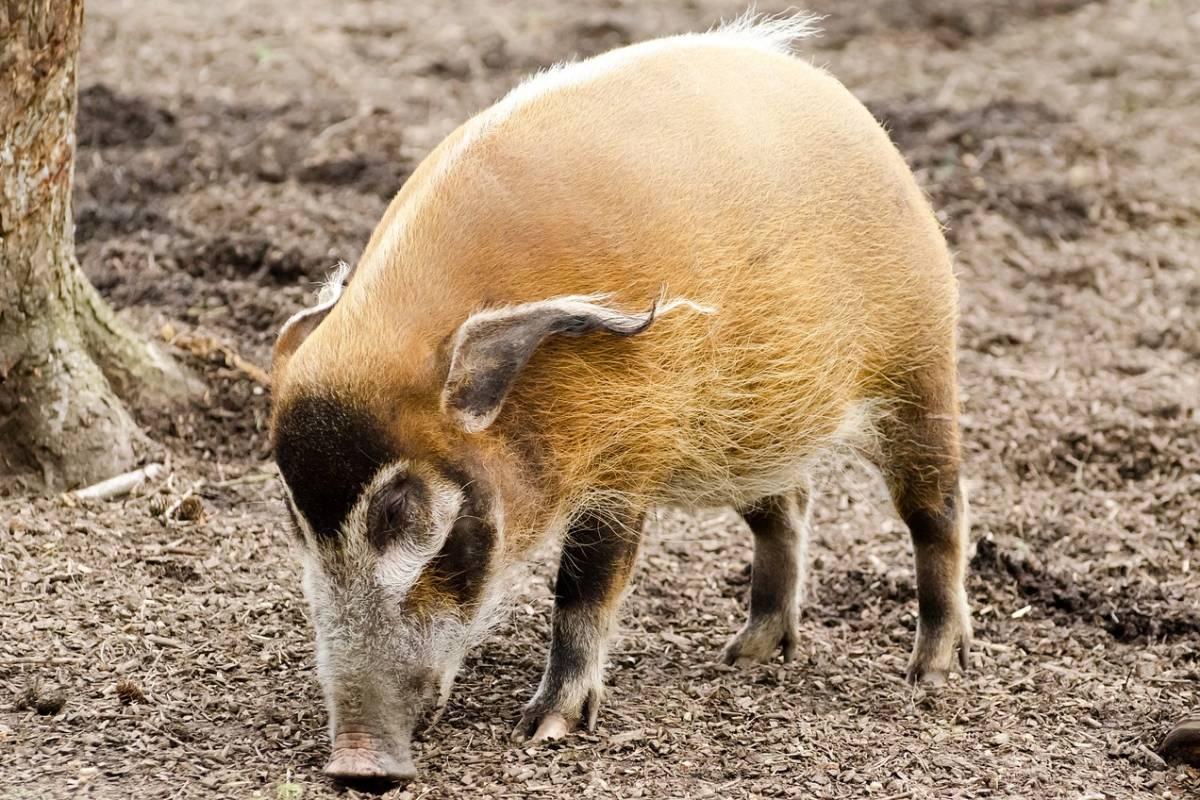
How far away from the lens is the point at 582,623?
4.09 meters

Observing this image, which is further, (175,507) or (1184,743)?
(175,507)

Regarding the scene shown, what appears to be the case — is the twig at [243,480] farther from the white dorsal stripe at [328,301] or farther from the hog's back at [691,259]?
the hog's back at [691,259]

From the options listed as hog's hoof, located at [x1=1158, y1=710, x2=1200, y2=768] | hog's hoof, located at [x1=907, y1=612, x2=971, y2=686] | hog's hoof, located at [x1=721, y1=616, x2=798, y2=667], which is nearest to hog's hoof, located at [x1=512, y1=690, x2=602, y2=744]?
Answer: hog's hoof, located at [x1=721, y1=616, x2=798, y2=667]

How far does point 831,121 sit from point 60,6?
219 cm

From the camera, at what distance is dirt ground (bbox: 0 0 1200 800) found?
394 centimetres

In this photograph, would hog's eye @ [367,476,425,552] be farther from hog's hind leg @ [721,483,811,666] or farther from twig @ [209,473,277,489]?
twig @ [209,473,277,489]

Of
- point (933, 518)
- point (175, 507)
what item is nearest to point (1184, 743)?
point (933, 518)

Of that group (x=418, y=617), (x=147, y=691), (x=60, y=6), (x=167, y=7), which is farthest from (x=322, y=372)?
(x=167, y=7)

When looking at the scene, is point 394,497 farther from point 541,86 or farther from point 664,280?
point 541,86

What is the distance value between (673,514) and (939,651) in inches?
50.3

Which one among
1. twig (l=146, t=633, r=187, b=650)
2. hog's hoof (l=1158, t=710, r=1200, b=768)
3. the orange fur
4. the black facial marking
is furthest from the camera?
twig (l=146, t=633, r=187, b=650)

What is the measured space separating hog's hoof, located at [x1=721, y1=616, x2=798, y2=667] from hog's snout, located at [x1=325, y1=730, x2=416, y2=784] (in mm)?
Result: 1314

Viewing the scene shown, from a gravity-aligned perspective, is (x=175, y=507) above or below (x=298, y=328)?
below

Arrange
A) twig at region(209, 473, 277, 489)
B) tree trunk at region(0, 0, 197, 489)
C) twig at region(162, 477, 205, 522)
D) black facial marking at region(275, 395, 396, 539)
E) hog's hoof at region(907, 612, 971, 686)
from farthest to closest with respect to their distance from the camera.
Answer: twig at region(209, 473, 277, 489), twig at region(162, 477, 205, 522), hog's hoof at region(907, 612, 971, 686), tree trunk at region(0, 0, 197, 489), black facial marking at region(275, 395, 396, 539)
